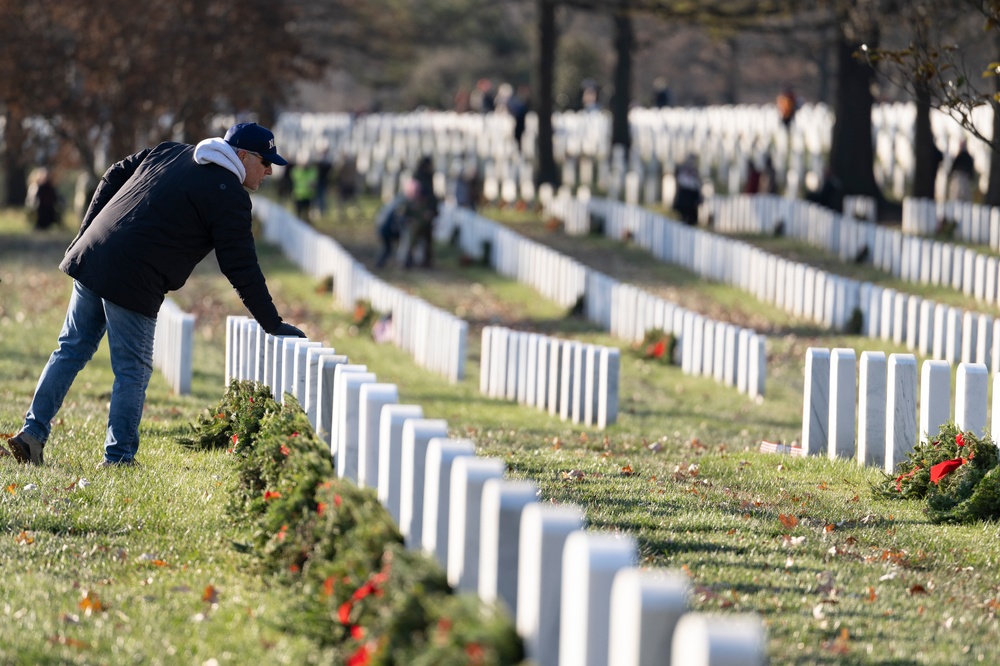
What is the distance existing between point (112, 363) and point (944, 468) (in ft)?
13.5

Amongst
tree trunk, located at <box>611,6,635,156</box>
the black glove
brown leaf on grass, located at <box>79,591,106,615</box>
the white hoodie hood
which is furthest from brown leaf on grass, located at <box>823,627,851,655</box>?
tree trunk, located at <box>611,6,635,156</box>

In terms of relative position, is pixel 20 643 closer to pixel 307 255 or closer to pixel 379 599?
pixel 379 599

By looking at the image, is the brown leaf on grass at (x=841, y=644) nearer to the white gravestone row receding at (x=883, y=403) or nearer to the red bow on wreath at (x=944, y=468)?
the red bow on wreath at (x=944, y=468)

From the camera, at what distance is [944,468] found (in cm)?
743

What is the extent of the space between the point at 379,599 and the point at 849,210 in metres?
25.2

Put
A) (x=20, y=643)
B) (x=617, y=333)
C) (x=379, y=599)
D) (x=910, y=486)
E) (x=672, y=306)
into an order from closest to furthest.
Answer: (x=379, y=599) < (x=20, y=643) < (x=910, y=486) < (x=672, y=306) < (x=617, y=333)

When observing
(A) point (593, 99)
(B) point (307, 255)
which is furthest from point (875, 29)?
(A) point (593, 99)

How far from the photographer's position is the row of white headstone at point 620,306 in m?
14.6

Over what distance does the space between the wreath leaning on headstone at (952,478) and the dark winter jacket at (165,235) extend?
133 inches

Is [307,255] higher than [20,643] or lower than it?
higher

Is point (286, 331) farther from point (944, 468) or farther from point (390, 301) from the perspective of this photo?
point (390, 301)

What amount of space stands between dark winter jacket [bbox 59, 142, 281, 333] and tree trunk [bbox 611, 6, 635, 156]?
27.9 meters

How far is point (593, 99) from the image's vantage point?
44938mm

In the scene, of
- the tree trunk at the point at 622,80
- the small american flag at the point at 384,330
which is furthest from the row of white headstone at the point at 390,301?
the tree trunk at the point at 622,80
